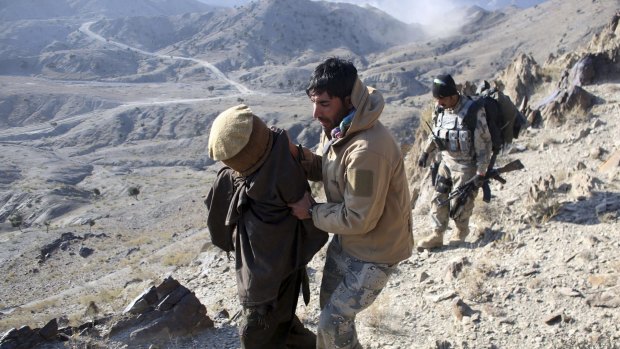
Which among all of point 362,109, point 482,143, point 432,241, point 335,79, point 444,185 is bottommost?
point 432,241

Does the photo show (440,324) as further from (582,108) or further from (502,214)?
(582,108)

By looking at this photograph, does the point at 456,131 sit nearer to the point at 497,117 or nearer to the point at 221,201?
the point at 497,117

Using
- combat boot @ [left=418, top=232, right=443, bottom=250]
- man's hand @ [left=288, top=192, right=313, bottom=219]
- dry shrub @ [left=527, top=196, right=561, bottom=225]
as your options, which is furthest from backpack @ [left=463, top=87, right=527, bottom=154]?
man's hand @ [left=288, top=192, right=313, bottom=219]

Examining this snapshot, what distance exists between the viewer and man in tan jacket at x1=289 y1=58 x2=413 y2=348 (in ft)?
6.98

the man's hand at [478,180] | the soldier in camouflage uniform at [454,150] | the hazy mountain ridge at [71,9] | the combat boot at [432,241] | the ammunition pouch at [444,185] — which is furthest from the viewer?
the hazy mountain ridge at [71,9]

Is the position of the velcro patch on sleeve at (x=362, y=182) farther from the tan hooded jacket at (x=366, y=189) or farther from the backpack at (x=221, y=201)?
the backpack at (x=221, y=201)

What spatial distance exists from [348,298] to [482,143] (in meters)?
2.97

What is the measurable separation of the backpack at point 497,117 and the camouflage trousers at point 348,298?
276cm

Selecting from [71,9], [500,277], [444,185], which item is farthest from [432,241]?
[71,9]

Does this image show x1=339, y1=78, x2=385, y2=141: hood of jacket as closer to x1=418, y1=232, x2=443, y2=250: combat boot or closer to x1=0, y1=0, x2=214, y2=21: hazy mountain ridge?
x1=418, y1=232, x2=443, y2=250: combat boot

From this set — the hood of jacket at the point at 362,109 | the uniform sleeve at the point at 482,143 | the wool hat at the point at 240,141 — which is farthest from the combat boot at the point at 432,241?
the wool hat at the point at 240,141

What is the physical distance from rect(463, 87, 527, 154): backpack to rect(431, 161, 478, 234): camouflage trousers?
55 centimetres

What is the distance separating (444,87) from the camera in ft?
14.6

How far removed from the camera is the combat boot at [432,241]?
5.27 m
